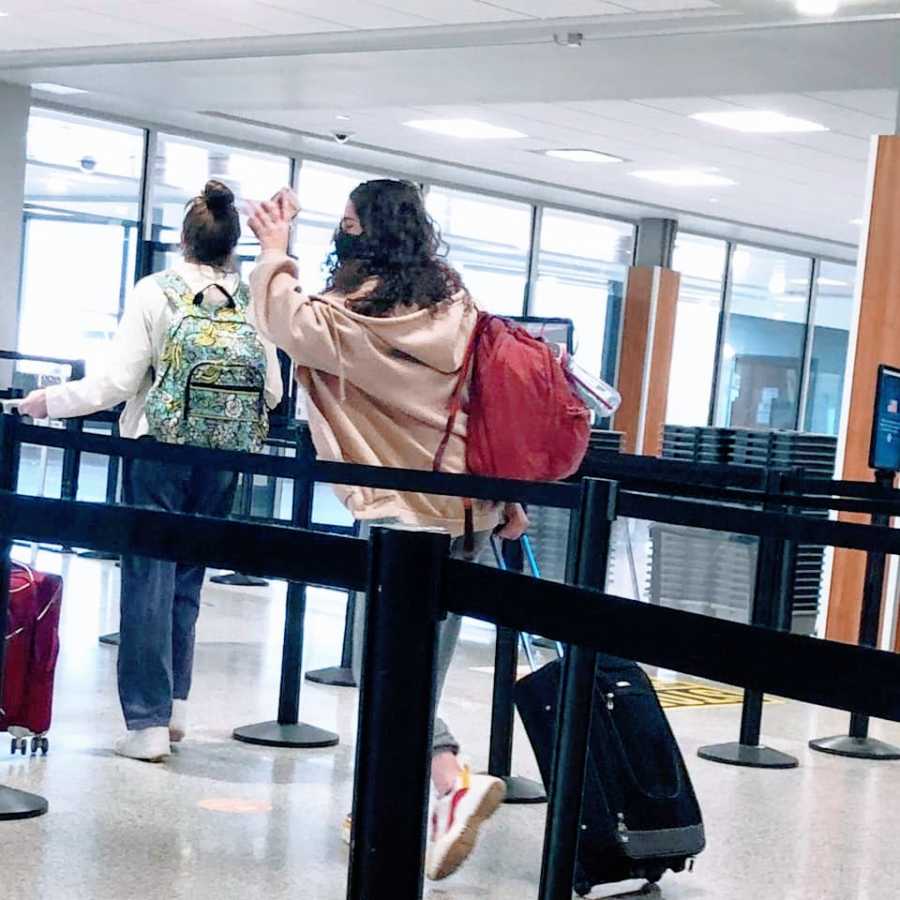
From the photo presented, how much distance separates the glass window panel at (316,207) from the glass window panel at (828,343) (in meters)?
8.93

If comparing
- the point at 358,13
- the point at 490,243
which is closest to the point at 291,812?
the point at 358,13

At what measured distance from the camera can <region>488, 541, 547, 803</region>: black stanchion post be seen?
4953mm

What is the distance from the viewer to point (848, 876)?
4.44 meters

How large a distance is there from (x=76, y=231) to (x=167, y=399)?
1105cm

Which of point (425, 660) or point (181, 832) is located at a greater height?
point (425, 660)

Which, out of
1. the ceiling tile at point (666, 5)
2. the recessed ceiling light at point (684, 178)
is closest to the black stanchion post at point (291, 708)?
the ceiling tile at point (666, 5)

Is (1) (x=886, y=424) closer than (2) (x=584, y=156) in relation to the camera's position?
Yes

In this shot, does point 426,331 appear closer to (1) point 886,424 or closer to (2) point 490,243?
(1) point 886,424

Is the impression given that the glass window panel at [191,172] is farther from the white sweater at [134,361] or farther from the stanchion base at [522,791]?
the stanchion base at [522,791]

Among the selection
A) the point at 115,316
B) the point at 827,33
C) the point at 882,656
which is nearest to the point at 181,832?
the point at 882,656

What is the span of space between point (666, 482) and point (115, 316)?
39.2 ft

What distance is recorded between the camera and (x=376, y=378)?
4.08 metres

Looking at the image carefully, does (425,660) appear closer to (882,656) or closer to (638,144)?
(882,656)

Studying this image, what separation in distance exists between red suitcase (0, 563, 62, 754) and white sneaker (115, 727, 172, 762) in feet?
0.81
